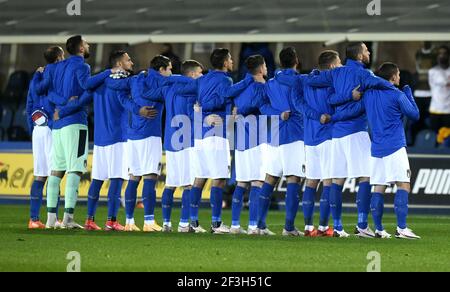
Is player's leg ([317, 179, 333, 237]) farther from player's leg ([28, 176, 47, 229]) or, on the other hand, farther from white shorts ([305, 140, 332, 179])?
player's leg ([28, 176, 47, 229])

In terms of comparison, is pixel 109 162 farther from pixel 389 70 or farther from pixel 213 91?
pixel 389 70

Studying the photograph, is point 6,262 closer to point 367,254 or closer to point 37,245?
point 37,245

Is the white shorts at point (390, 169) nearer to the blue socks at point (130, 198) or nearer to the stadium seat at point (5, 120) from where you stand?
the blue socks at point (130, 198)

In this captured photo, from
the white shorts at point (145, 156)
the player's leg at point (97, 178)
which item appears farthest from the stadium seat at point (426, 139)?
the player's leg at point (97, 178)

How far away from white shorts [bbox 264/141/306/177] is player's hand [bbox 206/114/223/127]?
0.77 meters

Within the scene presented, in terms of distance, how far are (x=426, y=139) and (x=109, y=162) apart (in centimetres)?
849

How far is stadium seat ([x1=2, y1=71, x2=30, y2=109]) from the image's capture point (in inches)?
1078

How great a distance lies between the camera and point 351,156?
54.7ft

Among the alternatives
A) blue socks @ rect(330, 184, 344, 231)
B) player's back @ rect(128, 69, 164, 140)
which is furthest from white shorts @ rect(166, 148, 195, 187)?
blue socks @ rect(330, 184, 344, 231)

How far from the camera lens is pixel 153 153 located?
17453 mm

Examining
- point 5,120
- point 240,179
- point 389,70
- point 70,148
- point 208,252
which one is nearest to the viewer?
point 208,252

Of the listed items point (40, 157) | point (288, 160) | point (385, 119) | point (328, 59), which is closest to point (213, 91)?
point (288, 160)
